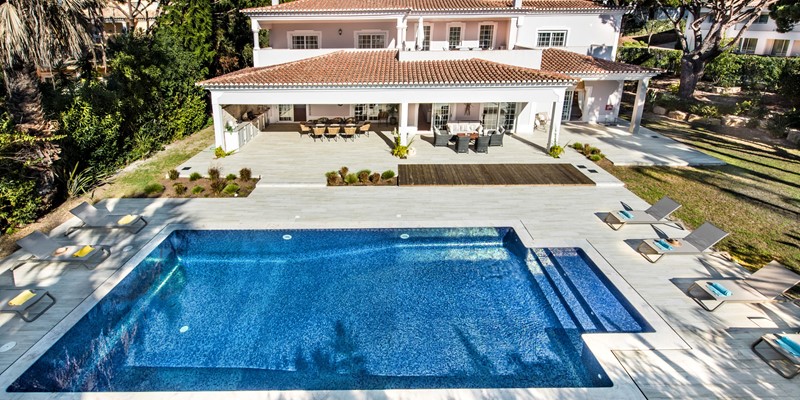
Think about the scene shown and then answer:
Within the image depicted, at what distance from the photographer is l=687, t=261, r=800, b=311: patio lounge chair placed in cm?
991

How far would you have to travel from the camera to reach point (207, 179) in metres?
18.1

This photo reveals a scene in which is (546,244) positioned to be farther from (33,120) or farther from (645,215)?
(33,120)

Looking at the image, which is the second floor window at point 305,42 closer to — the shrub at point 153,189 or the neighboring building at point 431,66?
the neighboring building at point 431,66

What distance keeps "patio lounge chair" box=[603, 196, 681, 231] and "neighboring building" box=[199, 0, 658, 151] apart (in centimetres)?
783

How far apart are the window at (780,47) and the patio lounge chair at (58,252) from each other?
66.8m

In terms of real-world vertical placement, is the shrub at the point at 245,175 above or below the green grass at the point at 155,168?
above

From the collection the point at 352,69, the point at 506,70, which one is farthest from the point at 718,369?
the point at 352,69

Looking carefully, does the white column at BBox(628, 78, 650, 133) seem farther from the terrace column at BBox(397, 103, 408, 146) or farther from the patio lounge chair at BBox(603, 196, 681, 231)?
the terrace column at BBox(397, 103, 408, 146)

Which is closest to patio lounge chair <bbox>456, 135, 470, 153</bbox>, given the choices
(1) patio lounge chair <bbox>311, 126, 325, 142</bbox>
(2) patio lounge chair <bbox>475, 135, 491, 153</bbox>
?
(2) patio lounge chair <bbox>475, 135, 491, 153</bbox>

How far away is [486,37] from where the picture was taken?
2750 centimetres

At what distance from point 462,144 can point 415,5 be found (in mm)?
10585

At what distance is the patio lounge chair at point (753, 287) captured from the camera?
991 centimetres

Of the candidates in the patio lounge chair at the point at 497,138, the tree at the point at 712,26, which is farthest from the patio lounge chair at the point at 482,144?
the tree at the point at 712,26

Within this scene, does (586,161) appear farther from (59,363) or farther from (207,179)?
(59,363)
